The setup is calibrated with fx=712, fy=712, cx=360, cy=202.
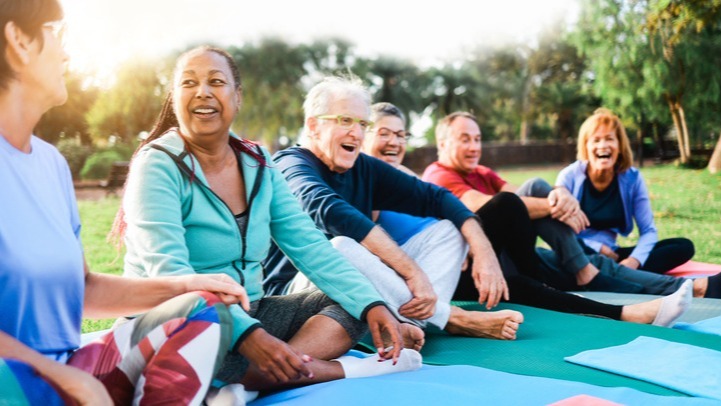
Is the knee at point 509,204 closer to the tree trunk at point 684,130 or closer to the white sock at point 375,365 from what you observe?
the white sock at point 375,365

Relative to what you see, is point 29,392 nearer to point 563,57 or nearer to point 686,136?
point 686,136

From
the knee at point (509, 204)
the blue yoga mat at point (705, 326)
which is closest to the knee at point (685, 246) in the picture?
the blue yoga mat at point (705, 326)

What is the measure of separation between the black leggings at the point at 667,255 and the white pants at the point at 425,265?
215cm

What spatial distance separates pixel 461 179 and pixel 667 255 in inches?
65.3

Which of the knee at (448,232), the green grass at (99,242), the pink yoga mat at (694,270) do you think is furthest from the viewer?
the pink yoga mat at (694,270)

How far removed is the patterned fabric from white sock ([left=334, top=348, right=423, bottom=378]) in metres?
0.99

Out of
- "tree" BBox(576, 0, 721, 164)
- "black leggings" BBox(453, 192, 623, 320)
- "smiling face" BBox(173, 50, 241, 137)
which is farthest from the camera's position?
"tree" BBox(576, 0, 721, 164)

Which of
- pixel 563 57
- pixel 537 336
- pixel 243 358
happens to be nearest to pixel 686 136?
pixel 563 57

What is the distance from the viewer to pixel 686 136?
77.4 ft

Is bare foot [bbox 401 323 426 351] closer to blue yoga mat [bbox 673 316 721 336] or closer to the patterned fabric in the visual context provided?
the patterned fabric

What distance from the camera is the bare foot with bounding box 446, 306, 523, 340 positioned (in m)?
3.38

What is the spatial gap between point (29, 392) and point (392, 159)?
3.56 m

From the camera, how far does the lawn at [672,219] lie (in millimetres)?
6926

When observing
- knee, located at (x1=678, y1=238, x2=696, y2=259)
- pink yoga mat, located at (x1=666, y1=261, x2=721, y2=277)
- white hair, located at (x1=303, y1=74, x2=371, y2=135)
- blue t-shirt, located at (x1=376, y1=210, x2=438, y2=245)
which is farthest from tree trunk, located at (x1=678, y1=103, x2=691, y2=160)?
white hair, located at (x1=303, y1=74, x2=371, y2=135)
